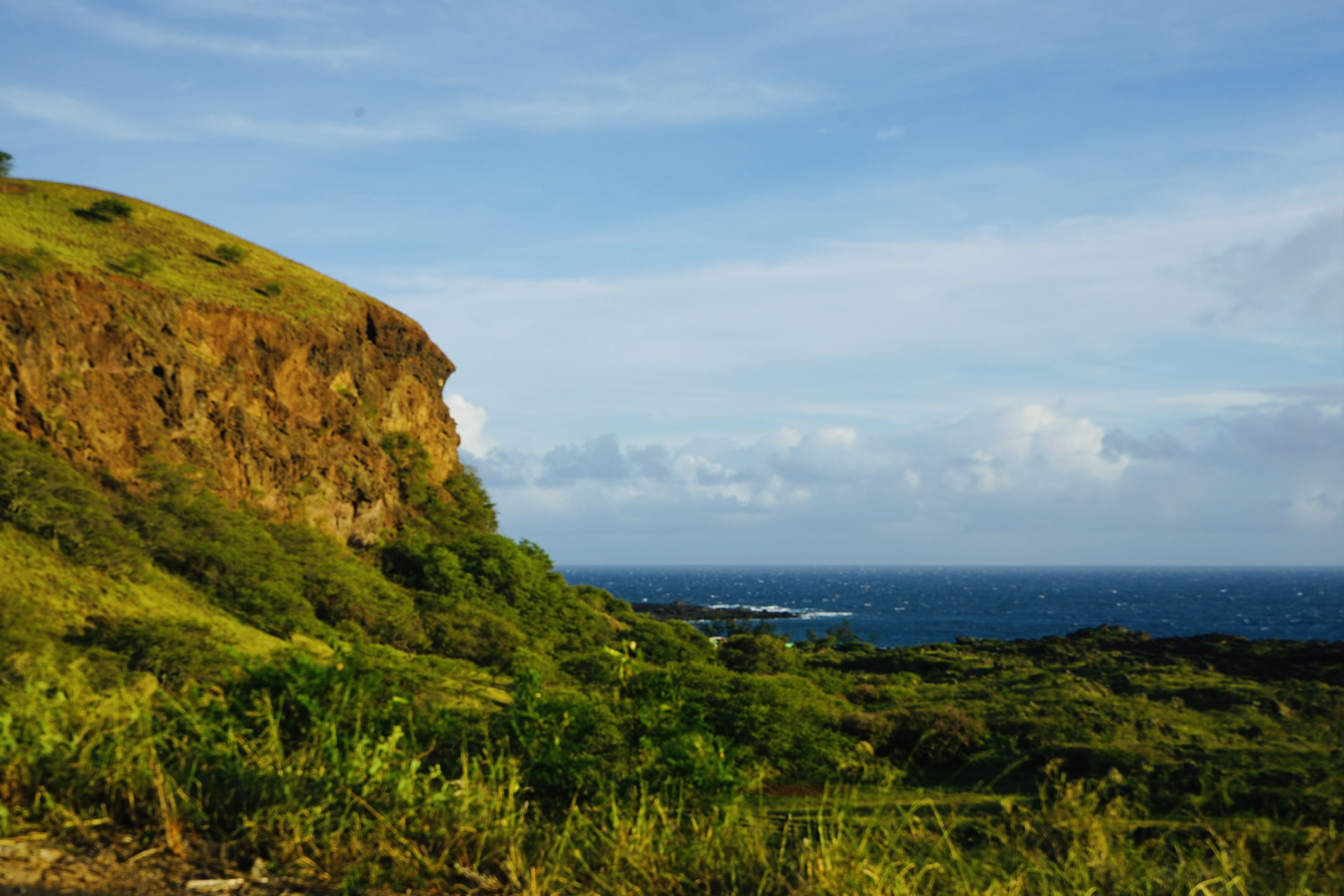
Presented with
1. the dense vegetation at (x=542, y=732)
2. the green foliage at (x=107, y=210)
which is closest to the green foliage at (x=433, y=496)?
the dense vegetation at (x=542, y=732)

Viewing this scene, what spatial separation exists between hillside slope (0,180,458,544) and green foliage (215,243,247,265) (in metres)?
0.08

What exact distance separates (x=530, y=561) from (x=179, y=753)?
1291 inches

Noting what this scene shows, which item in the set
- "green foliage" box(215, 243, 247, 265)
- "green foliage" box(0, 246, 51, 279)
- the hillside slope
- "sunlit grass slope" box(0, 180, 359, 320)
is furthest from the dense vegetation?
"green foliage" box(215, 243, 247, 265)

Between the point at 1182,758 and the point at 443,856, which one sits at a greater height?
the point at 443,856

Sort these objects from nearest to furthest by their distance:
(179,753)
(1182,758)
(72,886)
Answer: (72,886), (179,753), (1182,758)

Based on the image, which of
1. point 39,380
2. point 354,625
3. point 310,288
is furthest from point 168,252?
point 354,625

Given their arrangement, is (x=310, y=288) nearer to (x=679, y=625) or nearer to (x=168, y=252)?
(x=168, y=252)

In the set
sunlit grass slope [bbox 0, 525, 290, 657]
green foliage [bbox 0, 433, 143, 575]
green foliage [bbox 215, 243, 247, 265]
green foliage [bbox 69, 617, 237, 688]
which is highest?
green foliage [bbox 215, 243, 247, 265]

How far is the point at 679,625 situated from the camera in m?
43.3

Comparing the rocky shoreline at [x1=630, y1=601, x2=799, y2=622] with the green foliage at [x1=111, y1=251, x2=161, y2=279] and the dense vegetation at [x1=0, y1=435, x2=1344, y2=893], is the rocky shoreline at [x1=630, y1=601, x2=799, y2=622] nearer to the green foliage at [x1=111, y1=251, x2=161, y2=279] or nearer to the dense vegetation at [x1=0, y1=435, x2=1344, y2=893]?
the dense vegetation at [x1=0, y1=435, x2=1344, y2=893]

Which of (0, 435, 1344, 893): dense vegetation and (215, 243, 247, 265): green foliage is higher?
(215, 243, 247, 265): green foliage

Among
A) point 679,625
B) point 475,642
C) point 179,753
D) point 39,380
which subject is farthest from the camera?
point 679,625

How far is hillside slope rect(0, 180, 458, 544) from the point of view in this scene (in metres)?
26.2

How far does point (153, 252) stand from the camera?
34000 millimetres
